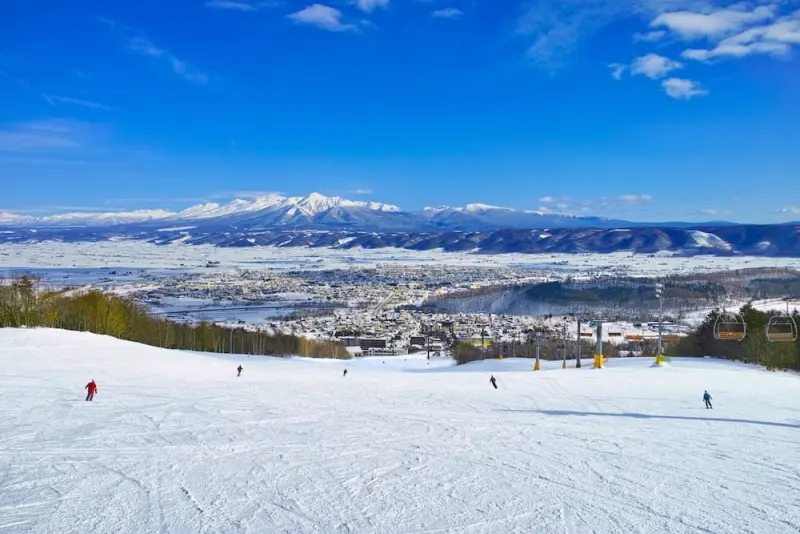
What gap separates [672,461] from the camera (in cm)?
1105

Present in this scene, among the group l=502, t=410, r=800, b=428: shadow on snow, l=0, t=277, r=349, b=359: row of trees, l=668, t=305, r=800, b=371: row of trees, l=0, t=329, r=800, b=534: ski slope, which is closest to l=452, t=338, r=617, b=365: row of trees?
l=668, t=305, r=800, b=371: row of trees

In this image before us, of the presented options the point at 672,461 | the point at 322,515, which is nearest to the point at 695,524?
the point at 672,461

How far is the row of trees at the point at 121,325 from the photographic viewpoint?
124 feet

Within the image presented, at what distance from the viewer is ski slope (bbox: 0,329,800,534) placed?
26.9 ft

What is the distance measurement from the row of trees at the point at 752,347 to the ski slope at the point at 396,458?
9.03m

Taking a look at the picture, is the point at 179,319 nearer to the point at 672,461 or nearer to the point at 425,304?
the point at 425,304

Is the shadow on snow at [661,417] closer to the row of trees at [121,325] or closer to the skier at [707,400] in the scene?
the skier at [707,400]

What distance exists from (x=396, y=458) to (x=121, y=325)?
36.3m

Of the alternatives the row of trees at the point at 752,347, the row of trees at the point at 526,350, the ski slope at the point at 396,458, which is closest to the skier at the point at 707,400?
the ski slope at the point at 396,458

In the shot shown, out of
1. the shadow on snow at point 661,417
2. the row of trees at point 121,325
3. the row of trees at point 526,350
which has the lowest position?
the row of trees at point 526,350

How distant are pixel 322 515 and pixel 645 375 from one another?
60.3 feet

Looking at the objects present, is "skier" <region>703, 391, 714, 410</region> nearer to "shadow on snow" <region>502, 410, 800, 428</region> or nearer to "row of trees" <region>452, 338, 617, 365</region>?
"shadow on snow" <region>502, 410, 800, 428</region>

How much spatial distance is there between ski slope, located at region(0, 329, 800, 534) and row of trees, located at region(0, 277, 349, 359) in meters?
19.8

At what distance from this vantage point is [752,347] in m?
29.8
